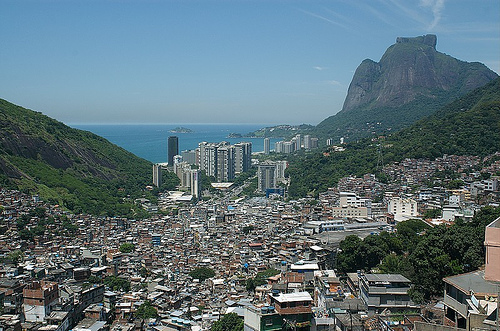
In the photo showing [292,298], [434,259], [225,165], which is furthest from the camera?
[225,165]

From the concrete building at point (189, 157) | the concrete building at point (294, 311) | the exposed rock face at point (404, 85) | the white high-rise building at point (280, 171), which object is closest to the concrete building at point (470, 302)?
the concrete building at point (294, 311)

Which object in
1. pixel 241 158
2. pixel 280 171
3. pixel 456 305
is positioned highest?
pixel 456 305

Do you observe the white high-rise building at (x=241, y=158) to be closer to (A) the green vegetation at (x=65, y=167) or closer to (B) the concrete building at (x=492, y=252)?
(A) the green vegetation at (x=65, y=167)

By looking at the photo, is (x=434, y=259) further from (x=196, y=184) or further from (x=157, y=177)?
(x=157, y=177)

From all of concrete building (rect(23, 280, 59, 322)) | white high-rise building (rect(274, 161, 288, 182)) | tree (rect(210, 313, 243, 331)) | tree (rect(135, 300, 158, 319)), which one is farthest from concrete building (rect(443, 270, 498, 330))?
white high-rise building (rect(274, 161, 288, 182))

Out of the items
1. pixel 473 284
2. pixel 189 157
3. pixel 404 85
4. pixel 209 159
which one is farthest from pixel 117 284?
pixel 404 85
